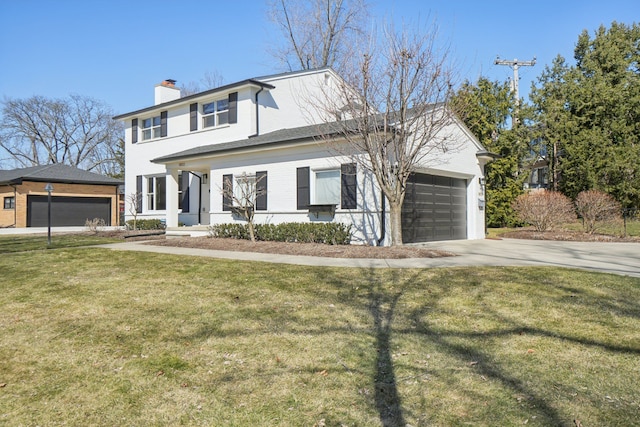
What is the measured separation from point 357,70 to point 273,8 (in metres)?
20.4

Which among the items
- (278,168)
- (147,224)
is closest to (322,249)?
(278,168)

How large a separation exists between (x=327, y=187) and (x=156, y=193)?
1123cm

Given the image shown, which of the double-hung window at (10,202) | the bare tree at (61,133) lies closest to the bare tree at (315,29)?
the double-hung window at (10,202)

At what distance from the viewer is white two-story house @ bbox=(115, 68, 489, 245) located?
1259 centimetres

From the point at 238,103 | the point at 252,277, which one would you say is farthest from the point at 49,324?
the point at 238,103

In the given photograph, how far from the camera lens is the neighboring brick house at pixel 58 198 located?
956 inches

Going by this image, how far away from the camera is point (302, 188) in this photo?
43.7 feet

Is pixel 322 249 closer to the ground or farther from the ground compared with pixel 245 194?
closer to the ground

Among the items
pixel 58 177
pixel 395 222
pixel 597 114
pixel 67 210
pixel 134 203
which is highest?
pixel 597 114

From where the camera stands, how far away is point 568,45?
1062 inches

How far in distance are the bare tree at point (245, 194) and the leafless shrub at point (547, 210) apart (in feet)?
35.1

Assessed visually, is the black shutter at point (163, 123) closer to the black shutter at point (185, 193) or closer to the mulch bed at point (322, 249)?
the black shutter at point (185, 193)

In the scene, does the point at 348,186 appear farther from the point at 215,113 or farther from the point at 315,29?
the point at 315,29

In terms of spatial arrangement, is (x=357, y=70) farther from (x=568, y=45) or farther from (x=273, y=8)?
(x=568, y=45)
